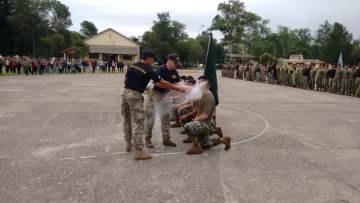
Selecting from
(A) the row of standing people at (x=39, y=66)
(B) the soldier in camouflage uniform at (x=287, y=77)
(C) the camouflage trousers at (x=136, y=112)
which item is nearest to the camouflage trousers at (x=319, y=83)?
(B) the soldier in camouflage uniform at (x=287, y=77)

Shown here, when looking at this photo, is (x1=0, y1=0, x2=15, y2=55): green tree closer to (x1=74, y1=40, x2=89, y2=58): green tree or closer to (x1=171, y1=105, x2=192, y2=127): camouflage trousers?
(x1=74, y1=40, x2=89, y2=58): green tree

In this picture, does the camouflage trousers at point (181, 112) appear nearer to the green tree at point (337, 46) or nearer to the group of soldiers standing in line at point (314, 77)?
the group of soldiers standing in line at point (314, 77)

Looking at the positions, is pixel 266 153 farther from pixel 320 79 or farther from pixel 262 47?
pixel 262 47

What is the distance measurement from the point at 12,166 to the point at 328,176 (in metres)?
5.11

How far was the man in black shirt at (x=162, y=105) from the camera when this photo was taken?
6.55 metres

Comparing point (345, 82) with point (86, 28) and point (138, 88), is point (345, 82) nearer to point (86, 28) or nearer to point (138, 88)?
point (138, 88)

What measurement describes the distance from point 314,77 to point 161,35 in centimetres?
5668

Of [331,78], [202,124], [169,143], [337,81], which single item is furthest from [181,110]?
[331,78]

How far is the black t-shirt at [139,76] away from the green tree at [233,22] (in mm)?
76096

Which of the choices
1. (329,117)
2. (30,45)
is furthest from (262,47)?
(329,117)

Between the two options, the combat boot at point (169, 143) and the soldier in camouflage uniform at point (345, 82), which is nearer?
the combat boot at point (169, 143)

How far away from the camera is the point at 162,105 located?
21.8ft

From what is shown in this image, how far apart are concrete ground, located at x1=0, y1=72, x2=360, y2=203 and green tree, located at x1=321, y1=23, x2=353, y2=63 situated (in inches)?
2761

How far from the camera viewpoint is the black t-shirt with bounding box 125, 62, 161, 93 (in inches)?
225
